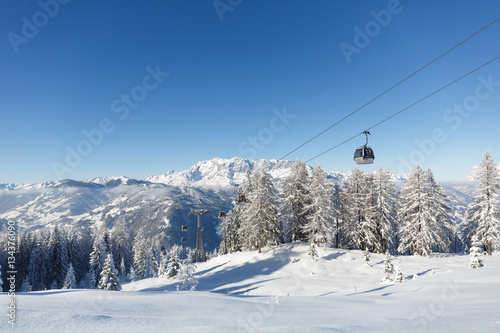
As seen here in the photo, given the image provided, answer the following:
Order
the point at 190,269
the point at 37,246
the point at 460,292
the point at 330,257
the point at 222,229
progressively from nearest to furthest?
the point at 460,292 < the point at 190,269 < the point at 330,257 < the point at 37,246 < the point at 222,229

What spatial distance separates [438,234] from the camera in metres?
35.4

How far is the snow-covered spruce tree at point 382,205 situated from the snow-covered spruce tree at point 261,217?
632 inches

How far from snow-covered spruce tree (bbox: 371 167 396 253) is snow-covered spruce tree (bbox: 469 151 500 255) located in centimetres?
1108

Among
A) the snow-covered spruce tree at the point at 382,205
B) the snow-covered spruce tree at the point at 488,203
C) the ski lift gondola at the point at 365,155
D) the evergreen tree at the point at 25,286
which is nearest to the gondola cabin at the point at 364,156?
the ski lift gondola at the point at 365,155

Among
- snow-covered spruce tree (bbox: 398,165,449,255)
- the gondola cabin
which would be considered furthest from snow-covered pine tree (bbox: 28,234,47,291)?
snow-covered spruce tree (bbox: 398,165,449,255)

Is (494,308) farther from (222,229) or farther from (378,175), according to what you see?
(222,229)

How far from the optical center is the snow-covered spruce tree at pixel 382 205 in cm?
3647

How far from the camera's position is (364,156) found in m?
11.8

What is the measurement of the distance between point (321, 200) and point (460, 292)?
25800 millimetres

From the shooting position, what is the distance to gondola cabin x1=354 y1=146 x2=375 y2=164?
38.9ft

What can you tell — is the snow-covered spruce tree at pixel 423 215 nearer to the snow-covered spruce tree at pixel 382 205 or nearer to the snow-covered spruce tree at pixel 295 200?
the snow-covered spruce tree at pixel 382 205

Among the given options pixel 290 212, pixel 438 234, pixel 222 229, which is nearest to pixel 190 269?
pixel 290 212

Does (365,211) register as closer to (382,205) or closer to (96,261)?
(382,205)

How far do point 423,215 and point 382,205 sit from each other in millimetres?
5290
